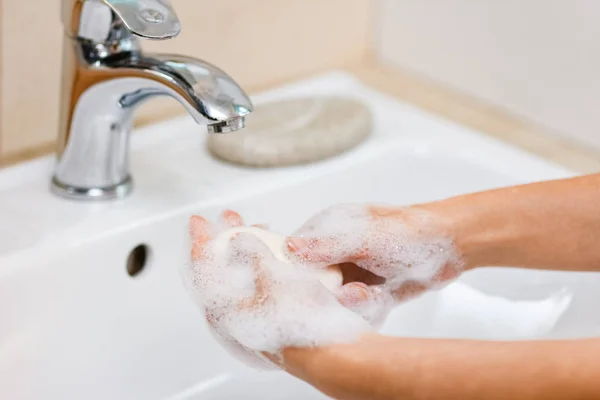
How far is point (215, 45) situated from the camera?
83 cm

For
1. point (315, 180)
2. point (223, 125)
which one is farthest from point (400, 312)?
point (223, 125)

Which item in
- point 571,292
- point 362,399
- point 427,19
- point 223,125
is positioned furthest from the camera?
point 427,19

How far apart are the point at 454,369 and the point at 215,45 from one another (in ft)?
1.64

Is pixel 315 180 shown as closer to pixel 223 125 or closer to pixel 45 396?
pixel 223 125

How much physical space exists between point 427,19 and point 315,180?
→ 265 mm

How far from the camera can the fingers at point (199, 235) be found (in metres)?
0.56

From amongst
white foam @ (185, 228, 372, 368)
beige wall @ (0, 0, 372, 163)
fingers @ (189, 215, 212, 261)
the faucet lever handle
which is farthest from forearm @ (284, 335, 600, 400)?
beige wall @ (0, 0, 372, 163)

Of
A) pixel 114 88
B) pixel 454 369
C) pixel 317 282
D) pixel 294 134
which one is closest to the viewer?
pixel 454 369

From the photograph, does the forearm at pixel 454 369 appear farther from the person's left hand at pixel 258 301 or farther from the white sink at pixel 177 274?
the white sink at pixel 177 274

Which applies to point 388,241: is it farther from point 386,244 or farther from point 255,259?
point 255,259

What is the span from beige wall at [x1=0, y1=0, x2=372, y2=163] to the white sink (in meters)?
0.05

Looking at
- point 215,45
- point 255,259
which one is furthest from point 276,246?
point 215,45

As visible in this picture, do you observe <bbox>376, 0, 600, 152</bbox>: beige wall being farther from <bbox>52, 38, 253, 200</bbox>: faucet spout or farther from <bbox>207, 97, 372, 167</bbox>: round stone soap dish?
<bbox>52, 38, 253, 200</bbox>: faucet spout

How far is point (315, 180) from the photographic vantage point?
2.48 ft
